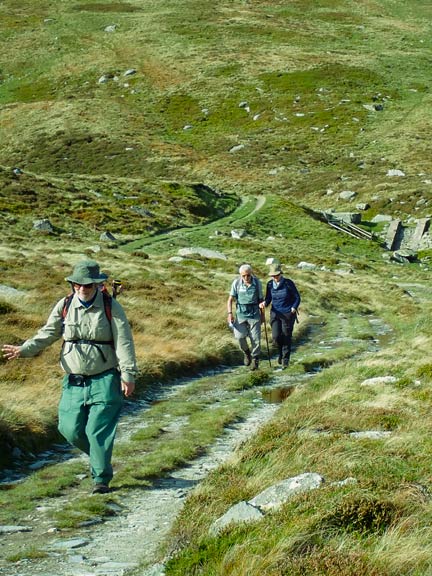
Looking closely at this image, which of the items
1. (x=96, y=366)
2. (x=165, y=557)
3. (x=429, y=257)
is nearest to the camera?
(x=165, y=557)

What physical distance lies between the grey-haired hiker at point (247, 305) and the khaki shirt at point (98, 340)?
25.5ft

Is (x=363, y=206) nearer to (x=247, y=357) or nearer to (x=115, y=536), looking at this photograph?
(x=247, y=357)

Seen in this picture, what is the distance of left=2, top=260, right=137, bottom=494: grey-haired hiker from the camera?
870 centimetres

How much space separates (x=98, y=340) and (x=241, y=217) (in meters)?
53.7

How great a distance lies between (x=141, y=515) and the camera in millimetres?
8172

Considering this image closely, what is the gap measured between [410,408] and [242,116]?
93671 millimetres

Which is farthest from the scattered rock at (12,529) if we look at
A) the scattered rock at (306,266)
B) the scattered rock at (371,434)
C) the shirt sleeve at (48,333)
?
the scattered rock at (306,266)

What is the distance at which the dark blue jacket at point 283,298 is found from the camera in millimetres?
17359

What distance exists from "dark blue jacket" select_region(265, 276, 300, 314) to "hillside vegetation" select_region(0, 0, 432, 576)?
1468 mm

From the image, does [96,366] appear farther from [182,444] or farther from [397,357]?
[397,357]

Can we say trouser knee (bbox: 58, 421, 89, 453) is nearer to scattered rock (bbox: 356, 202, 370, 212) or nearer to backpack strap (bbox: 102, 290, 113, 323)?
backpack strap (bbox: 102, 290, 113, 323)

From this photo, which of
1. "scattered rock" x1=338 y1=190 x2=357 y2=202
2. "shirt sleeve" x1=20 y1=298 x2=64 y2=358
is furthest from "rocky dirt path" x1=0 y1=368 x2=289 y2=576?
"scattered rock" x1=338 y1=190 x2=357 y2=202

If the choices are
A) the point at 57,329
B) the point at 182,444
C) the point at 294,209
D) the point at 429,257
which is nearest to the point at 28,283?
the point at 182,444

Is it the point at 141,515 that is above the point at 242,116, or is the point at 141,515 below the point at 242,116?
above
